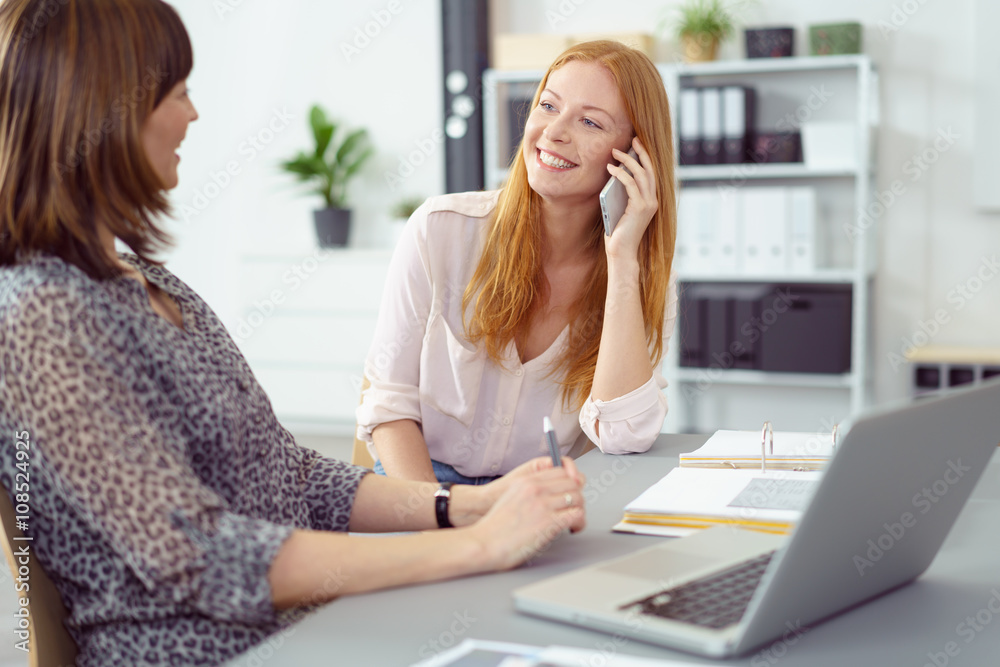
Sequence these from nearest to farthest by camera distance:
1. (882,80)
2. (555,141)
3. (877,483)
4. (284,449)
→ (877,483)
(284,449)
(555,141)
(882,80)

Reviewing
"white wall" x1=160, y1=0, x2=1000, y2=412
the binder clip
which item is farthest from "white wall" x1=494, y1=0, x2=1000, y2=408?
the binder clip

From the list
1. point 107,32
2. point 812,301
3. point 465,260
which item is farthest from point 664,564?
point 812,301

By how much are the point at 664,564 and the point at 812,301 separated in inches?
116

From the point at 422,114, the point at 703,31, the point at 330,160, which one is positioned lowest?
the point at 330,160

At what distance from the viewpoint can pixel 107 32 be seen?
94cm

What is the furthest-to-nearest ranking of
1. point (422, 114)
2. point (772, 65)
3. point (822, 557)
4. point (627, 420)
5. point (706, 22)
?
point (422, 114) → point (706, 22) → point (772, 65) → point (627, 420) → point (822, 557)

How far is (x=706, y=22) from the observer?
3.84 m

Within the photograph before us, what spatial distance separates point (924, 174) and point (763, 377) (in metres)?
0.98

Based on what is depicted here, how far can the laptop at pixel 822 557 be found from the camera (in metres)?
0.75

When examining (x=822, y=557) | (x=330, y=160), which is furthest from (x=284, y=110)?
(x=822, y=557)

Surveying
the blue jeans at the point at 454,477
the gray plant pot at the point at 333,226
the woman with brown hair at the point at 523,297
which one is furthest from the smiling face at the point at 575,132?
the gray plant pot at the point at 333,226

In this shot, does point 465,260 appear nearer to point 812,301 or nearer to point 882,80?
point 812,301

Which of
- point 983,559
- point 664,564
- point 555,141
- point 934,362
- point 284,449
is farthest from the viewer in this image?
point 934,362

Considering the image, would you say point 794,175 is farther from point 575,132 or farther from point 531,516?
point 531,516
